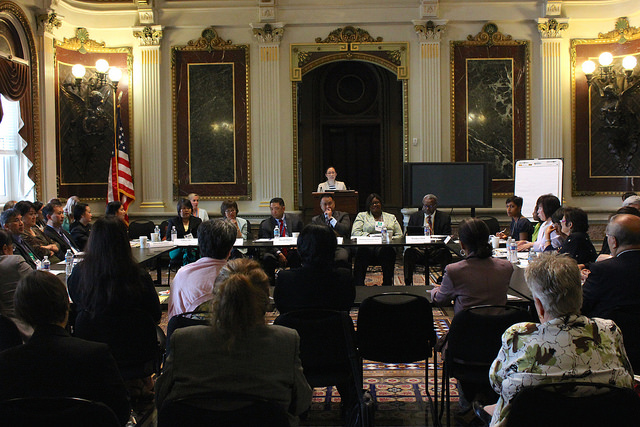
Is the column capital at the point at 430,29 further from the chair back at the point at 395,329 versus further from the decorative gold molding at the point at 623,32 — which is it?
the chair back at the point at 395,329

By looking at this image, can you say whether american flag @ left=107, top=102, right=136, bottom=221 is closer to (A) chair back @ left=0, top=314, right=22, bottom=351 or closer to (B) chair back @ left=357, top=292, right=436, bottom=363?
(A) chair back @ left=0, top=314, right=22, bottom=351

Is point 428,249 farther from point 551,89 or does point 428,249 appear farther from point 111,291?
point 111,291

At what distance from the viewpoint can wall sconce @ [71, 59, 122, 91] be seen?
9242 mm

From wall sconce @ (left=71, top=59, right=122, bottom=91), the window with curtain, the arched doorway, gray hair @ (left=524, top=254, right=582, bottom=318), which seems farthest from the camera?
the arched doorway

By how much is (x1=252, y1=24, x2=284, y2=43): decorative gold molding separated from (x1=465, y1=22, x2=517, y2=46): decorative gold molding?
3.12m

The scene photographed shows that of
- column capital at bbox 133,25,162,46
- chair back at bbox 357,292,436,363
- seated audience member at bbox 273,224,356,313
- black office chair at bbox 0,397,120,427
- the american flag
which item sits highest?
column capital at bbox 133,25,162,46

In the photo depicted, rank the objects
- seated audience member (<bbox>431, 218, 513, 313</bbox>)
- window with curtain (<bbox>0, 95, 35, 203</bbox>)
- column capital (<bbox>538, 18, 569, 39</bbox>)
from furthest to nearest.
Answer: column capital (<bbox>538, 18, 569, 39</bbox>) < window with curtain (<bbox>0, 95, 35, 203</bbox>) < seated audience member (<bbox>431, 218, 513, 313</bbox>)

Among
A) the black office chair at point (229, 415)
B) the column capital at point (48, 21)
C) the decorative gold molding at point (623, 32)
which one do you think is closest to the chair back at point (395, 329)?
the black office chair at point (229, 415)

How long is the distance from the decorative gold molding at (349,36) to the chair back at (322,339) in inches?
306

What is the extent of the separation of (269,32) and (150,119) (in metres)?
2.45

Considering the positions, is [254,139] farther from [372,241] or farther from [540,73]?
[540,73]

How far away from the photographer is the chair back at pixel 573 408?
73.3 inches

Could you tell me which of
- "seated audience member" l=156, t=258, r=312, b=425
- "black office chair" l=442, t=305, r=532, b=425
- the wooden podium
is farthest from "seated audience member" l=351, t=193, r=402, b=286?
"seated audience member" l=156, t=258, r=312, b=425

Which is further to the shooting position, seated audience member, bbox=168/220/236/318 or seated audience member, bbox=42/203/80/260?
seated audience member, bbox=42/203/80/260
